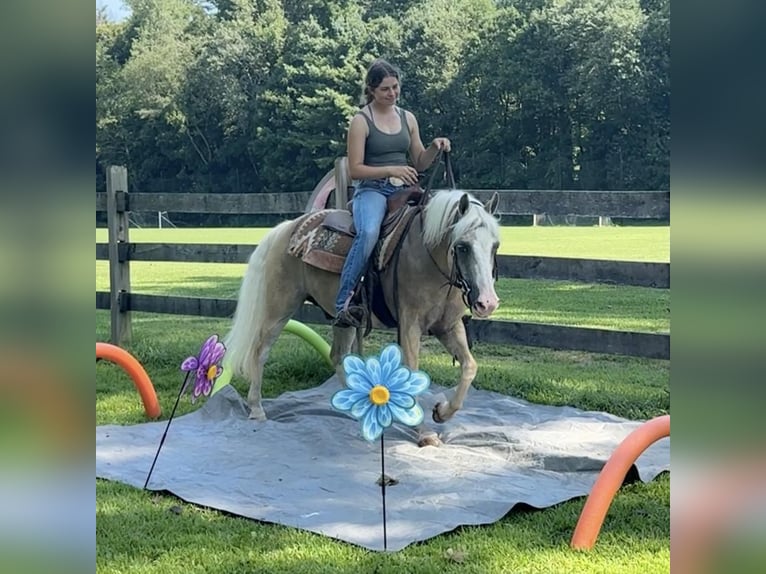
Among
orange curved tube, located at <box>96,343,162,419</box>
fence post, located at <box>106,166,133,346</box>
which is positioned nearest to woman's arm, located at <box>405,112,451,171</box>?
orange curved tube, located at <box>96,343,162,419</box>

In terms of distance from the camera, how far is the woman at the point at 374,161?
4.64 meters

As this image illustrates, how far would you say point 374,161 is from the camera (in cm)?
476

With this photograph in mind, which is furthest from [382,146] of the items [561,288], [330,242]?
[561,288]

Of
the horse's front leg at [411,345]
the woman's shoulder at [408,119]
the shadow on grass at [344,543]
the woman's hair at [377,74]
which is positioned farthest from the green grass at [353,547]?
the woman's hair at [377,74]

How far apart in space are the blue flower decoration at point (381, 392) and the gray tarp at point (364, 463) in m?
0.49

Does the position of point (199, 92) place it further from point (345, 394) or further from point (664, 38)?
point (345, 394)

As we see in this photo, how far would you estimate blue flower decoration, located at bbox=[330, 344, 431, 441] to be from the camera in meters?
3.32

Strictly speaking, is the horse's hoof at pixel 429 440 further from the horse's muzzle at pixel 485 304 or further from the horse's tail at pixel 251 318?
the horse's tail at pixel 251 318

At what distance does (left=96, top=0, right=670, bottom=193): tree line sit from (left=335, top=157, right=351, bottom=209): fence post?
29.4m

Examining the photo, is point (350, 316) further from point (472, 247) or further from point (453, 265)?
point (472, 247)

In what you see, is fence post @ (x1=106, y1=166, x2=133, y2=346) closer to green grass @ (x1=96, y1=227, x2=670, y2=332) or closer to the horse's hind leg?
green grass @ (x1=96, y1=227, x2=670, y2=332)

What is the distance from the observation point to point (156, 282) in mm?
14578
